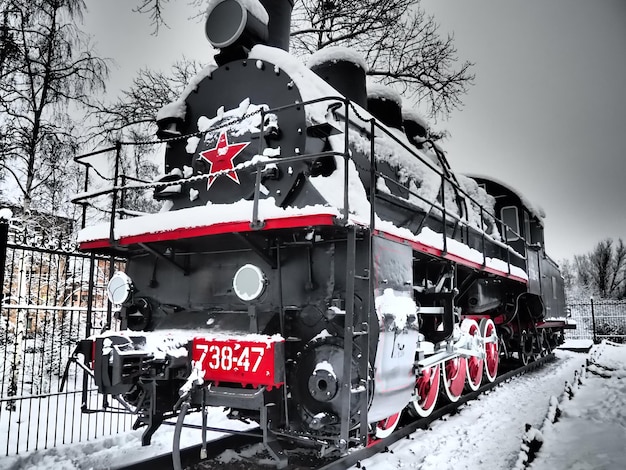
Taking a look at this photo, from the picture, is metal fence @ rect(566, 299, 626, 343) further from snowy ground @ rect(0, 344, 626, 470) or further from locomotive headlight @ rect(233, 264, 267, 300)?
locomotive headlight @ rect(233, 264, 267, 300)

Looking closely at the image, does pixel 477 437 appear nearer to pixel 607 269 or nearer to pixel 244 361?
pixel 244 361

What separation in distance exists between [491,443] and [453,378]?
1.42 m

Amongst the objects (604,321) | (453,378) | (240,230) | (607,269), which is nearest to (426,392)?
(453,378)

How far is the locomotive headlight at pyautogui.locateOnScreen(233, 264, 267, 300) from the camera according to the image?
11.3 feet

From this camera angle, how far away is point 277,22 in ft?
17.2

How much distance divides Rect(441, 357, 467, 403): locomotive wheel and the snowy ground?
24 cm

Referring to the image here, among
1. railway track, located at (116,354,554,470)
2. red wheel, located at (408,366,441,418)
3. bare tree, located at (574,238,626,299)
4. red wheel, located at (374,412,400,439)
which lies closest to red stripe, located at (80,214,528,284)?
red wheel, located at (408,366,441,418)

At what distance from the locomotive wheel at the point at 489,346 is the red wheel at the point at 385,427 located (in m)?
2.94

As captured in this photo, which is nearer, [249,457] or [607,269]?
[249,457]

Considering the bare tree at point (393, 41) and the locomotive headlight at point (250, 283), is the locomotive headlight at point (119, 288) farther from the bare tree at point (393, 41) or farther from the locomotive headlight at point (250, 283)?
the bare tree at point (393, 41)

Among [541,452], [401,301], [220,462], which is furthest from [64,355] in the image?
[541,452]

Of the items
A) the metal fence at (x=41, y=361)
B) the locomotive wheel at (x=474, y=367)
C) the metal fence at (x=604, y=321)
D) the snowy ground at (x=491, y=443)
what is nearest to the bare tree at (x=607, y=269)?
the metal fence at (x=604, y=321)

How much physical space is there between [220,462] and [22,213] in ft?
17.7

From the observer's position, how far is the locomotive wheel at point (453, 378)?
233 inches
